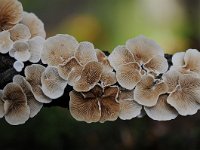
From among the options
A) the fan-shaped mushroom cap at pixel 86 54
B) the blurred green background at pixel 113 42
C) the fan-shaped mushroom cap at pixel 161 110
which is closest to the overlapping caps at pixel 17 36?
the fan-shaped mushroom cap at pixel 86 54

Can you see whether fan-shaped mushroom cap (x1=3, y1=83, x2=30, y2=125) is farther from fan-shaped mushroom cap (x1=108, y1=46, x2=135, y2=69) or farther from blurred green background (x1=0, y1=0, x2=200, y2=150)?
blurred green background (x1=0, y1=0, x2=200, y2=150)

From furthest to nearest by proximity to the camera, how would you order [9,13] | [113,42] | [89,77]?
[113,42] < [9,13] < [89,77]

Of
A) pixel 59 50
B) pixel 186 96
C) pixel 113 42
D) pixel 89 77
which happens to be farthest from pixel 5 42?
pixel 113 42

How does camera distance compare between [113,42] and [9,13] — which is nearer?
[9,13]

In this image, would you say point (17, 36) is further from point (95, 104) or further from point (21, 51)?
point (95, 104)

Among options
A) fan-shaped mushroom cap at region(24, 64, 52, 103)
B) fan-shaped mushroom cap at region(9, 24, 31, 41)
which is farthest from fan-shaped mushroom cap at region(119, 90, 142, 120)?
fan-shaped mushroom cap at region(9, 24, 31, 41)

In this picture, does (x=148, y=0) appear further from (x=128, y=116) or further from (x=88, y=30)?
(x=128, y=116)
